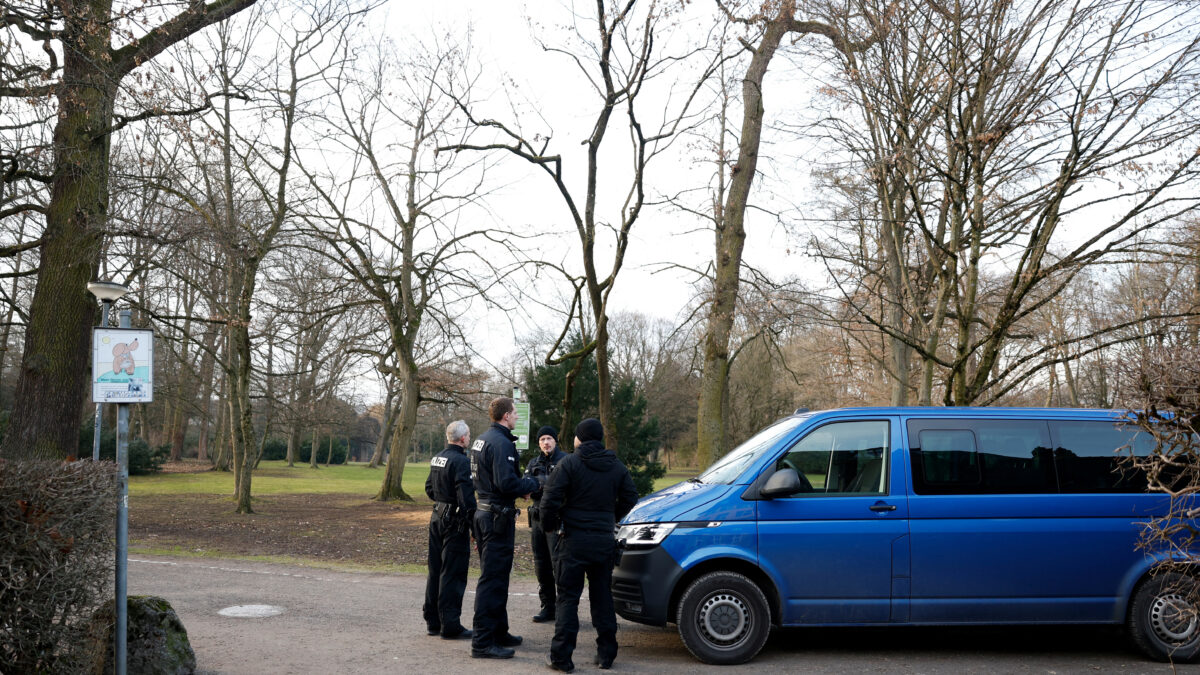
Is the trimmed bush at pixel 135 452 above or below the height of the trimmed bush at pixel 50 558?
below

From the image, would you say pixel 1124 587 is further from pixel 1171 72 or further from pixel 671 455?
pixel 671 455

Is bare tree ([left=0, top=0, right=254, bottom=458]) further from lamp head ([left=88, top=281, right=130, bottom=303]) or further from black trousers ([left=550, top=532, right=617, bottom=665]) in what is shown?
black trousers ([left=550, top=532, right=617, bottom=665])

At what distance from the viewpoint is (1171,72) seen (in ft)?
36.4

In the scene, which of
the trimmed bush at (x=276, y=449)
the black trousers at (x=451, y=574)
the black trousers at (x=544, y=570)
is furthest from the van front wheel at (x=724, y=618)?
the trimmed bush at (x=276, y=449)

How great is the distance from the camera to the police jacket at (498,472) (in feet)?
24.1

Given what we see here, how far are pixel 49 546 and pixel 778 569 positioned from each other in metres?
5.06

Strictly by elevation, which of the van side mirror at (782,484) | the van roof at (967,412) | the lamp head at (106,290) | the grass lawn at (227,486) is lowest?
the grass lawn at (227,486)

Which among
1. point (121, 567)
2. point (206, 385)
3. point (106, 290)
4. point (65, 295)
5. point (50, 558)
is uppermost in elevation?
point (65, 295)

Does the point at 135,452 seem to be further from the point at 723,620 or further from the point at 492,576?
the point at 723,620

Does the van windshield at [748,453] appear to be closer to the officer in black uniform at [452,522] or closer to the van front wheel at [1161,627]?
the officer in black uniform at [452,522]

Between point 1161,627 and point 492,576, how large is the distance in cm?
551

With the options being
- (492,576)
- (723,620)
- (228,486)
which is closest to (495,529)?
(492,576)

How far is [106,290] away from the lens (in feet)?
27.0

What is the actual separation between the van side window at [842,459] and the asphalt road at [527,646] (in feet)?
4.65
